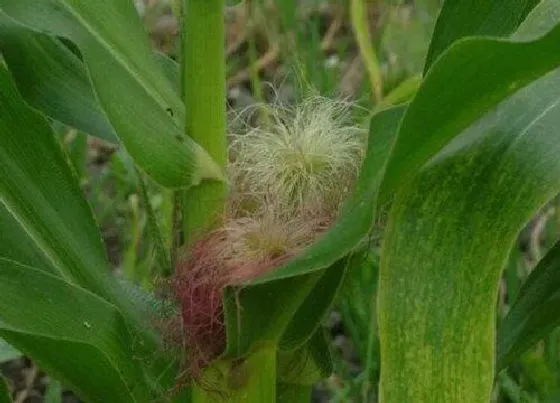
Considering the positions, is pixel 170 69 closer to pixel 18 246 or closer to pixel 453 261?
pixel 18 246

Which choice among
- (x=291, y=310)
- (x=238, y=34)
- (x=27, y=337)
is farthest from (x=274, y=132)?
(x=238, y=34)

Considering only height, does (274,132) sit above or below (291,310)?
above

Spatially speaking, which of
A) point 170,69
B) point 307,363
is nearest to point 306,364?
point 307,363

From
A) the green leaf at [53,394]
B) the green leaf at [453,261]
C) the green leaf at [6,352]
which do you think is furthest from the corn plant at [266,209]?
the green leaf at [53,394]

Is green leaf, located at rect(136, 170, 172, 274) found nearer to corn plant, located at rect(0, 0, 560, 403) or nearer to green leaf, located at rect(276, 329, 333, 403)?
corn plant, located at rect(0, 0, 560, 403)

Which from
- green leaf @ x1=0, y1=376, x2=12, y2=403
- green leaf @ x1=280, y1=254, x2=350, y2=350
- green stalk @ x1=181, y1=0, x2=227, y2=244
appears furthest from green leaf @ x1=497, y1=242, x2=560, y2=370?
green leaf @ x1=0, y1=376, x2=12, y2=403

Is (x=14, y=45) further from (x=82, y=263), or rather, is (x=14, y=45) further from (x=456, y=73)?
(x=456, y=73)

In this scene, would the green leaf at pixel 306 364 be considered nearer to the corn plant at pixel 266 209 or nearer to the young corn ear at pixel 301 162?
the corn plant at pixel 266 209
